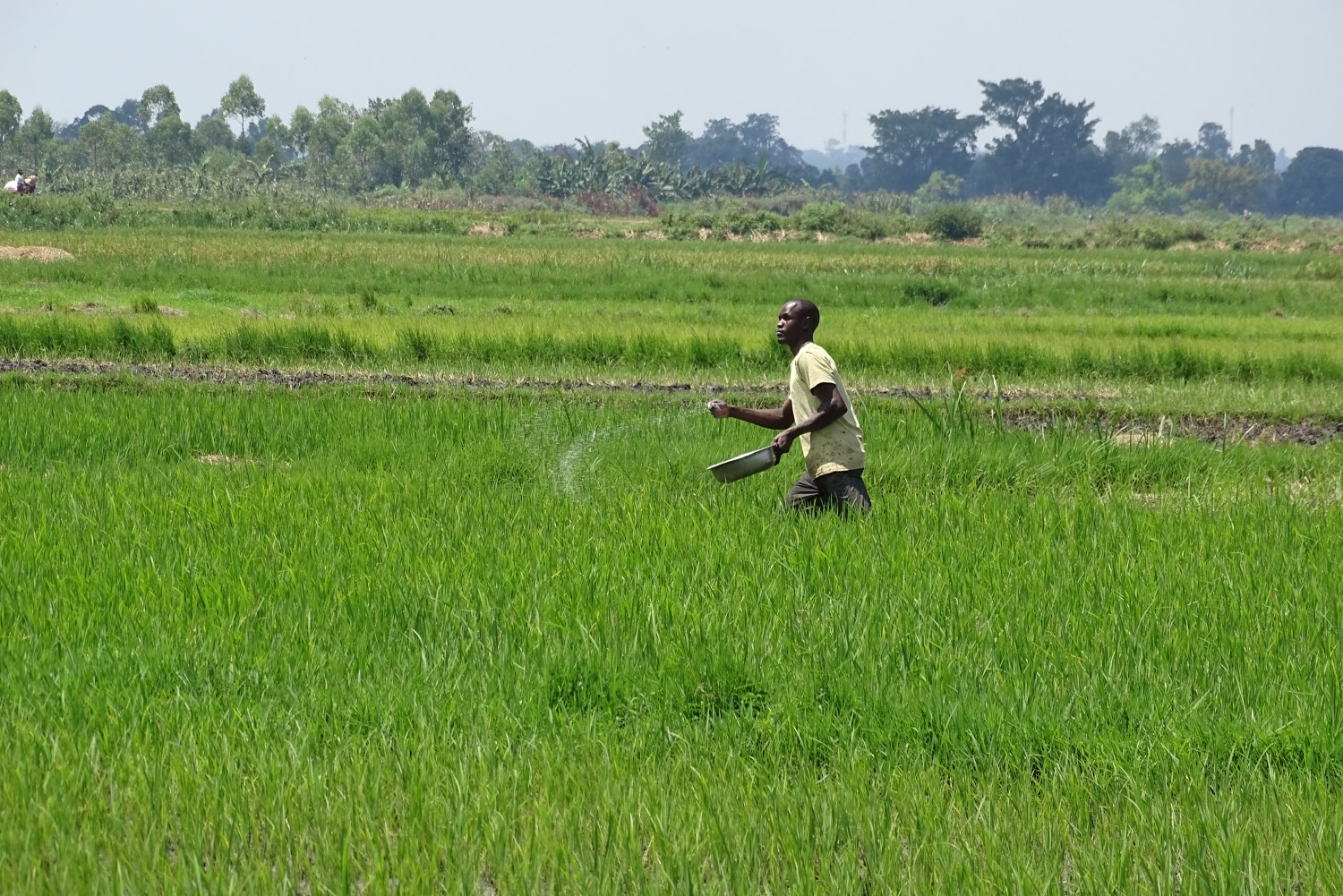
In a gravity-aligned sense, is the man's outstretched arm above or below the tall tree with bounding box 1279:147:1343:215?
below

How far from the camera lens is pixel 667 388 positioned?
11.5 meters

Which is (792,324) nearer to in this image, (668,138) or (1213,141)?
(668,138)

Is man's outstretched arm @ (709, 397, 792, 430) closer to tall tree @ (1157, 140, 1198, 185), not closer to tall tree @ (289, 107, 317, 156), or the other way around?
tall tree @ (289, 107, 317, 156)

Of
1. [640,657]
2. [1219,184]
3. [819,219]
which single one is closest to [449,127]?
[819,219]

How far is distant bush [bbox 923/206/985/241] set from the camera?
43906mm

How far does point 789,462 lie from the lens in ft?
22.4

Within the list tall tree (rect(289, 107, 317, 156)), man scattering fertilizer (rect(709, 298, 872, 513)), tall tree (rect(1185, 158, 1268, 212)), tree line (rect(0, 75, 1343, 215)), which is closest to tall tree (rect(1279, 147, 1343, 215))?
tree line (rect(0, 75, 1343, 215))

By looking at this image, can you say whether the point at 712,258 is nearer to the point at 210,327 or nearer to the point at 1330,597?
the point at 210,327

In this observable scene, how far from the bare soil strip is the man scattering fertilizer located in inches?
199

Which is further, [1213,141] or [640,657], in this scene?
[1213,141]

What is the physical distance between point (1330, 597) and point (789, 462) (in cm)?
314

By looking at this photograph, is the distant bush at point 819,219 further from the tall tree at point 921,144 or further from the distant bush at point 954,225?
the tall tree at point 921,144

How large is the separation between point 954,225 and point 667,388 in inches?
1369

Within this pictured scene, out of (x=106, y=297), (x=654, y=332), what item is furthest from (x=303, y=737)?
(x=106, y=297)
